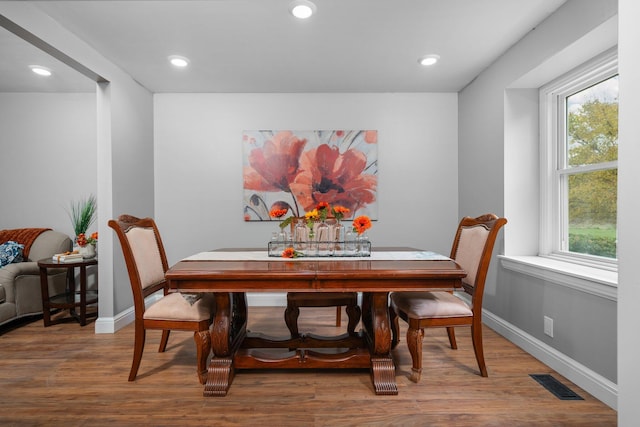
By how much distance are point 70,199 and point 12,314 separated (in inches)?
52.5

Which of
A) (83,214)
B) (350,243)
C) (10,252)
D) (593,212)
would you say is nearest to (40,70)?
(83,214)

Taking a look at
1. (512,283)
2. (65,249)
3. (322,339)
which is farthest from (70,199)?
(512,283)

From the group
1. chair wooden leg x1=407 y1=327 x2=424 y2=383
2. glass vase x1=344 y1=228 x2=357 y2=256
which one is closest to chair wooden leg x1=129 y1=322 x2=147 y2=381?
glass vase x1=344 y1=228 x2=357 y2=256

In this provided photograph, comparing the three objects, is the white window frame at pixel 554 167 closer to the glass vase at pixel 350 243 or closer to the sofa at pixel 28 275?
the glass vase at pixel 350 243

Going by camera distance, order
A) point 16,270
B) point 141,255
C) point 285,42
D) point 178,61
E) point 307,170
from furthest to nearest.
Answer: point 307,170, point 16,270, point 178,61, point 285,42, point 141,255

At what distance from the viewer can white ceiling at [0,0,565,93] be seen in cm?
221

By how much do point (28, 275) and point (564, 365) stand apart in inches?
175

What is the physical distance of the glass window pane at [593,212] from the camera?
2.14m

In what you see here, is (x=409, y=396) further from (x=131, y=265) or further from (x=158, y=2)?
(x=158, y=2)

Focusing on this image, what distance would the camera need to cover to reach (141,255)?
7.10 feet

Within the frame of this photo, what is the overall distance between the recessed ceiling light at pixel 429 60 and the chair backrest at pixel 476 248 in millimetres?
1456

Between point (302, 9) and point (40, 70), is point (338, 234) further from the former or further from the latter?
point (40, 70)

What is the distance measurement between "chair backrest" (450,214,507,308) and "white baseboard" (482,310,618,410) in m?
0.68

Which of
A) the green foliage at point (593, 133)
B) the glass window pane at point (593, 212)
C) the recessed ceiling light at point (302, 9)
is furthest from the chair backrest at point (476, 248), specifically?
the recessed ceiling light at point (302, 9)
